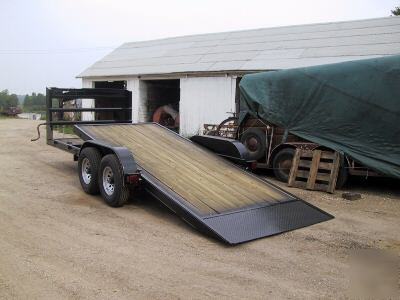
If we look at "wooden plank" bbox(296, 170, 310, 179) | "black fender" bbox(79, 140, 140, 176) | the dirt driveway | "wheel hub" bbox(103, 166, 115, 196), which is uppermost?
"black fender" bbox(79, 140, 140, 176)

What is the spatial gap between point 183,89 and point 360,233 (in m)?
12.9

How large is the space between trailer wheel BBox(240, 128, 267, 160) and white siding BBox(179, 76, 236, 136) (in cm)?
557

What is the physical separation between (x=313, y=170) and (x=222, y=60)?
9.69 m

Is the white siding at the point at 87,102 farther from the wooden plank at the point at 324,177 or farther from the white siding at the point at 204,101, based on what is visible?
the wooden plank at the point at 324,177

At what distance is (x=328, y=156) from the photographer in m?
9.29

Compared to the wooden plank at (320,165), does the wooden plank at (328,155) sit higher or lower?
higher

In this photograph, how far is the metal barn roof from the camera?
50.7ft

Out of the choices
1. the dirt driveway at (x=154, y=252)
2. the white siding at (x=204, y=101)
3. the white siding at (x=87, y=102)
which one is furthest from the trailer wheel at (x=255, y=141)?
the white siding at (x=87, y=102)

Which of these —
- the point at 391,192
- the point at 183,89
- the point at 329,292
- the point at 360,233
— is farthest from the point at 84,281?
the point at 183,89

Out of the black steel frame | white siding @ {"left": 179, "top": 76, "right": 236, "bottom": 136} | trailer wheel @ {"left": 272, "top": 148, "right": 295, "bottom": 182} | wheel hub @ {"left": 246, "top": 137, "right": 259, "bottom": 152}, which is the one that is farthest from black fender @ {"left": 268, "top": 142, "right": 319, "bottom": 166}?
white siding @ {"left": 179, "top": 76, "right": 236, "bottom": 136}

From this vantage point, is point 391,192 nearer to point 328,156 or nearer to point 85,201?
point 328,156

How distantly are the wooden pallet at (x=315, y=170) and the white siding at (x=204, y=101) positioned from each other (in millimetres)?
7060

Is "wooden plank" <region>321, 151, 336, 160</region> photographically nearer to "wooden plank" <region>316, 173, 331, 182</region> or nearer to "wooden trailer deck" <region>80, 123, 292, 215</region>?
"wooden plank" <region>316, 173, 331, 182</region>

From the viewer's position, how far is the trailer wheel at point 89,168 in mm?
7598
